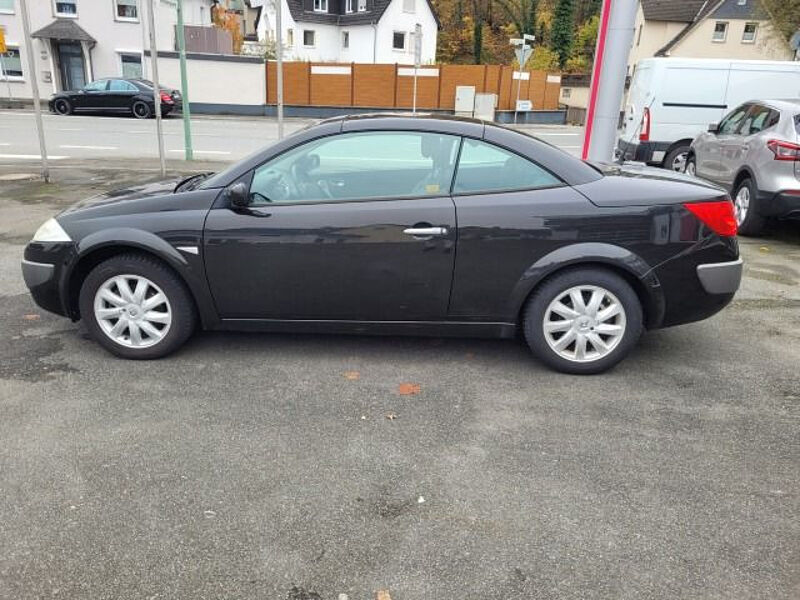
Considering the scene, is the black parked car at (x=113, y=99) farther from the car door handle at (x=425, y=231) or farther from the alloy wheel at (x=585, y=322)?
the alloy wheel at (x=585, y=322)

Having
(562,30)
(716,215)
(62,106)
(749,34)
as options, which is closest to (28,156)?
(62,106)

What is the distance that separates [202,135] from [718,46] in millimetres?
37944

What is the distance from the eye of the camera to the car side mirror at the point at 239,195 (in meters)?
3.90

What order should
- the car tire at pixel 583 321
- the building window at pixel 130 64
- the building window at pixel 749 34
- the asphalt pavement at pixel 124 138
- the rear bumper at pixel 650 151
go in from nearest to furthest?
1. the car tire at pixel 583 321
2. the rear bumper at pixel 650 151
3. the asphalt pavement at pixel 124 138
4. the building window at pixel 130 64
5. the building window at pixel 749 34

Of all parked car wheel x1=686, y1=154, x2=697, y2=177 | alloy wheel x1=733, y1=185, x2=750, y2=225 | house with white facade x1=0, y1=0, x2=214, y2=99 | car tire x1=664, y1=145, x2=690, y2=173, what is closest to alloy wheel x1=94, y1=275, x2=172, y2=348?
alloy wheel x1=733, y1=185, x2=750, y2=225

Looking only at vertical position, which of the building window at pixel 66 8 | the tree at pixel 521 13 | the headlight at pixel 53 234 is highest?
the tree at pixel 521 13

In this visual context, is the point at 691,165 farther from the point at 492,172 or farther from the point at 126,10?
the point at 126,10

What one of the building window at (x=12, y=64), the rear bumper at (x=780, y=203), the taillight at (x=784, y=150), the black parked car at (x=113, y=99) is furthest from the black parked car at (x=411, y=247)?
the building window at (x=12, y=64)

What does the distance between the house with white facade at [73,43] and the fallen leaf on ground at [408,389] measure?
32.2 meters

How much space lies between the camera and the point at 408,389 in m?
3.92

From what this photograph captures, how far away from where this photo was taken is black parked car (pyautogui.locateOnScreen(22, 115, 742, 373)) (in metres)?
3.92

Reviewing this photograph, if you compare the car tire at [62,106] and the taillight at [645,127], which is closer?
the taillight at [645,127]

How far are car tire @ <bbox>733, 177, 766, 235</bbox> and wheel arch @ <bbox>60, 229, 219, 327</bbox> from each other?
6173 millimetres

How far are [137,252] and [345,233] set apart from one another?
1299mm
